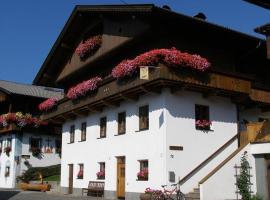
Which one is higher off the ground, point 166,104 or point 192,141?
point 166,104

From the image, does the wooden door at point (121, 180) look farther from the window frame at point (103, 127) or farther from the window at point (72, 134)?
the window at point (72, 134)

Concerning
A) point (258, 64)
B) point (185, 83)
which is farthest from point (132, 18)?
point (258, 64)

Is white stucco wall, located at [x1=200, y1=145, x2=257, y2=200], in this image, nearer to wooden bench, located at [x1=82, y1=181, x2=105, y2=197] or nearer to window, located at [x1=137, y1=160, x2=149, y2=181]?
window, located at [x1=137, y1=160, x2=149, y2=181]

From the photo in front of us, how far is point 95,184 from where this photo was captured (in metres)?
25.0

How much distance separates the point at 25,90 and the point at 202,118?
27046 millimetres

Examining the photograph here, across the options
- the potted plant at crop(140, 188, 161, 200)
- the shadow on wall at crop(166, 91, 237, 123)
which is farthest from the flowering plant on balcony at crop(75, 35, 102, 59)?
the potted plant at crop(140, 188, 161, 200)

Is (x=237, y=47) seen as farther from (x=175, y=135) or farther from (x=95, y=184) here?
(x=95, y=184)

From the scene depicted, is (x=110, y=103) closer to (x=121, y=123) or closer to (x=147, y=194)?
(x=121, y=123)

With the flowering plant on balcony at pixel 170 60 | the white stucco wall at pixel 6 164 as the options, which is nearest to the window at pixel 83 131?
the flowering plant on balcony at pixel 170 60

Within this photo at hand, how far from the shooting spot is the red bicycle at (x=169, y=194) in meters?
17.8

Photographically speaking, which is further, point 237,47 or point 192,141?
point 237,47

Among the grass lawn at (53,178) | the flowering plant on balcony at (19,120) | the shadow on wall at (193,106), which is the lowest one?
the grass lawn at (53,178)

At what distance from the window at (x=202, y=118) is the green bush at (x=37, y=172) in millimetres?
20367

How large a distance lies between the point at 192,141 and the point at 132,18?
22.9 feet
